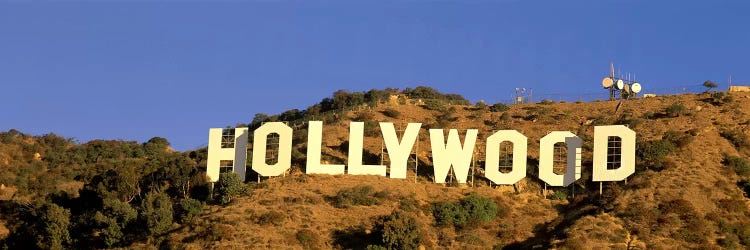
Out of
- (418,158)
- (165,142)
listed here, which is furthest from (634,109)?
(165,142)

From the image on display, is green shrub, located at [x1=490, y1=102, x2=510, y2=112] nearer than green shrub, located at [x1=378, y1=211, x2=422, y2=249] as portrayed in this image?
No

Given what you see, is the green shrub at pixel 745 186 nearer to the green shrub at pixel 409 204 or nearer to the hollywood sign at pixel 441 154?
Answer: the hollywood sign at pixel 441 154

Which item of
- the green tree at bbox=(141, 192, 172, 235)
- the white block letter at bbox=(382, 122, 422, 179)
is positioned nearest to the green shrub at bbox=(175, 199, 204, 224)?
the green tree at bbox=(141, 192, 172, 235)

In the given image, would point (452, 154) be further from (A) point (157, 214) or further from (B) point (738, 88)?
(B) point (738, 88)

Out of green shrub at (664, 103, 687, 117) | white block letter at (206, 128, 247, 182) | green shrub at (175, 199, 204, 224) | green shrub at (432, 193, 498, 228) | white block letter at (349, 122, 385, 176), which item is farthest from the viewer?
green shrub at (664, 103, 687, 117)

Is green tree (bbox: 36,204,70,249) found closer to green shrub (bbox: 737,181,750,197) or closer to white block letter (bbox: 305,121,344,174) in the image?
white block letter (bbox: 305,121,344,174)

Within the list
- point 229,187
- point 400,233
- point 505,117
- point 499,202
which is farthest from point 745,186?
point 229,187
